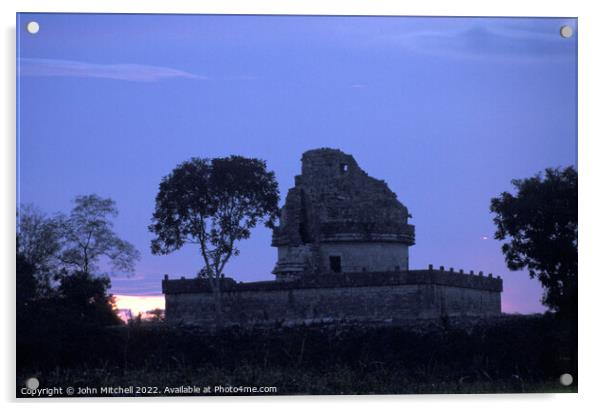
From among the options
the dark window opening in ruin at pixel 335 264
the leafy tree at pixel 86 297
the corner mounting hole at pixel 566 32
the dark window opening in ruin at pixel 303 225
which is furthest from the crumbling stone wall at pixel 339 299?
the corner mounting hole at pixel 566 32

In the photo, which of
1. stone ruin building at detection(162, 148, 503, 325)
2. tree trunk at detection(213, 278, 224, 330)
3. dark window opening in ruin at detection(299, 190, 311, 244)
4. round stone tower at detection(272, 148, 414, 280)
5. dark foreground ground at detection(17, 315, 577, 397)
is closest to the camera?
dark foreground ground at detection(17, 315, 577, 397)

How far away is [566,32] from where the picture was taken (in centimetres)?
1452

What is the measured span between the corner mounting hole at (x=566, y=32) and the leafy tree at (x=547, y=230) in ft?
5.27

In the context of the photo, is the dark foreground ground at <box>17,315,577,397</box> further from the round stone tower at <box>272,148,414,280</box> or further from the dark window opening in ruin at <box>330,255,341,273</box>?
the dark window opening in ruin at <box>330,255,341,273</box>

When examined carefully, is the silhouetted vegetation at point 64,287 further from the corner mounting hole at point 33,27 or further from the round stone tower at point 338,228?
the round stone tower at point 338,228

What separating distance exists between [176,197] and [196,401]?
663cm

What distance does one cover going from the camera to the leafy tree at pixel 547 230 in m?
15.2

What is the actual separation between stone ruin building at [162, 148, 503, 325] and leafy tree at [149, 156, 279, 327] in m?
1.06

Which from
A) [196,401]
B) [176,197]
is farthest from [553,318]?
[176,197]

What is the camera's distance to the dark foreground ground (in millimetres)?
14578

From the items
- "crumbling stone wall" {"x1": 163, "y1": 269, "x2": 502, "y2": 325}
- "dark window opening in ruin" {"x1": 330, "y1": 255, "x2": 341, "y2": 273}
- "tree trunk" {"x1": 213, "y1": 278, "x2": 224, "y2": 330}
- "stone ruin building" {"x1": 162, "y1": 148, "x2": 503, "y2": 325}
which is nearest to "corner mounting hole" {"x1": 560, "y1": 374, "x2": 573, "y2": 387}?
"stone ruin building" {"x1": 162, "y1": 148, "x2": 503, "y2": 325}

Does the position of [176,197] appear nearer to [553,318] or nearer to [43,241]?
[43,241]

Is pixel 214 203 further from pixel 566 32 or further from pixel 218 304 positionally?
pixel 566 32

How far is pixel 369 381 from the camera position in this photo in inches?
612
